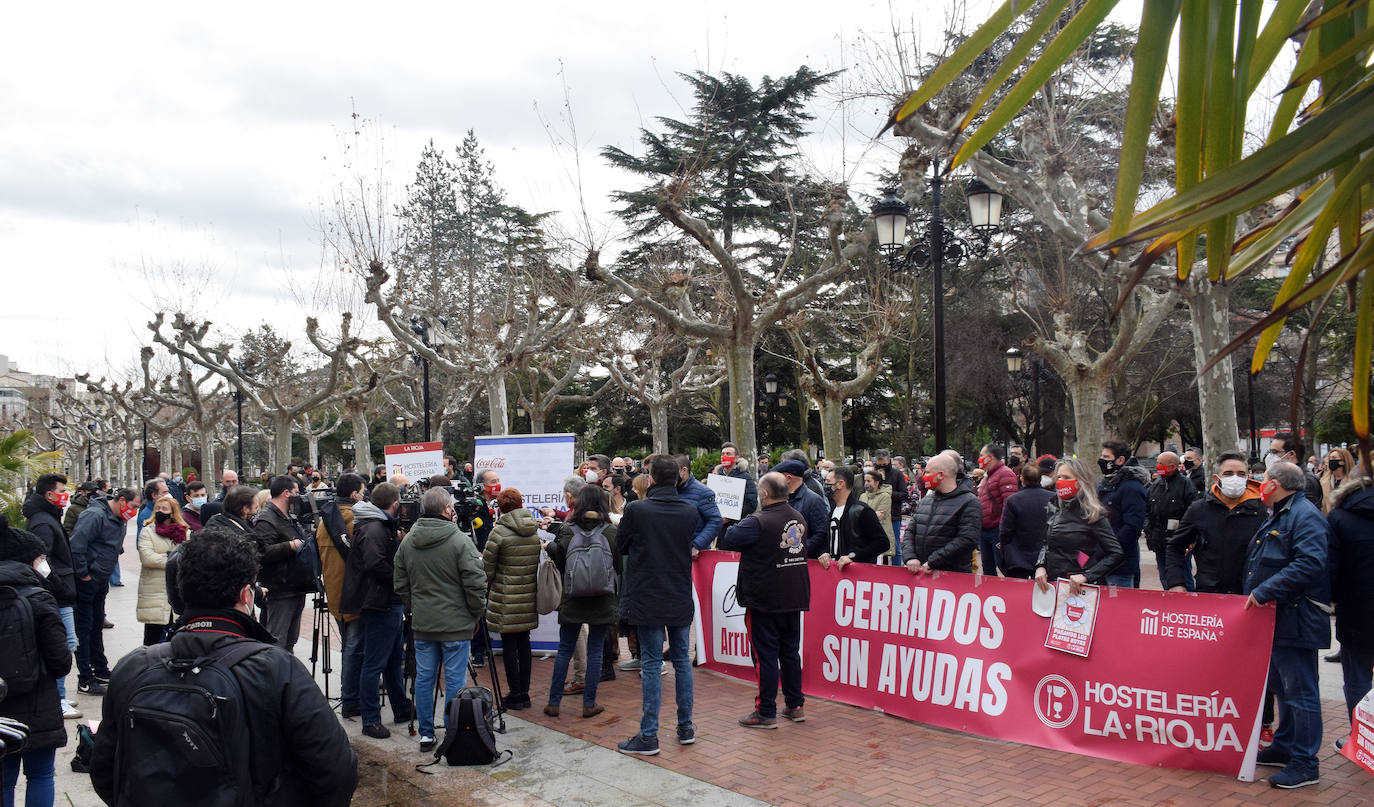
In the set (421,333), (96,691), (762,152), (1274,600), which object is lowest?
(96,691)

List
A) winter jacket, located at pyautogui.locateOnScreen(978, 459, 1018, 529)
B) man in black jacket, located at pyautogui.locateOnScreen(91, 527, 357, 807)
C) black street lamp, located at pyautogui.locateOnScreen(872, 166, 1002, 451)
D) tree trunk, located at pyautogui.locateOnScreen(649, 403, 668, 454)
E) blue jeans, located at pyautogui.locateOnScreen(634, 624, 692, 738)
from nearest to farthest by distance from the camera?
man in black jacket, located at pyautogui.locateOnScreen(91, 527, 357, 807), blue jeans, located at pyautogui.locateOnScreen(634, 624, 692, 738), winter jacket, located at pyautogui.locateOnScreen(978, 459, 1018, 529), black street lamp, located at pyautogui.locateOnScreen(872, 166, 1002, 451), tree trunk, located at pyautogui.locateOnScreen(649, 403, 668, 454)

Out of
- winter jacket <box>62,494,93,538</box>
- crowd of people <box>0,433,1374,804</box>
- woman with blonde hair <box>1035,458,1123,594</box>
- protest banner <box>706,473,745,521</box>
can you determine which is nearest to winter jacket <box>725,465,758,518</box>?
protest banner <box>706,473,745,521</box>

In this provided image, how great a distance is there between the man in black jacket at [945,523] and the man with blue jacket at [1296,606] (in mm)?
1897

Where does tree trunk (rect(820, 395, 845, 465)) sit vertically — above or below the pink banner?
above

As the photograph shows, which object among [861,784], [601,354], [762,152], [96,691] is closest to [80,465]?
[601,354]

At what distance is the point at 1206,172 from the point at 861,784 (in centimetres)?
A: 506

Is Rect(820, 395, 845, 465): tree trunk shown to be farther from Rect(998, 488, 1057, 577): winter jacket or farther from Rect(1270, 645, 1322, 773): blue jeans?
Rect(1270, 645, 1322, 773): blue jeans

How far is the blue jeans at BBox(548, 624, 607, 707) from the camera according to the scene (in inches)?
285

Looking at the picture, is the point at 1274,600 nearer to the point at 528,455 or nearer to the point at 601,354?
the point at 528,455

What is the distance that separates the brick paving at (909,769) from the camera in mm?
5355

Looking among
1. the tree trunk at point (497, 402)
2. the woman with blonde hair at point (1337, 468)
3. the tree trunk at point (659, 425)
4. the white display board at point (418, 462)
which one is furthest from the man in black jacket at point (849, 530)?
the tree trunk at point (659, 425)

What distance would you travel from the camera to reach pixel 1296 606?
18.0ft

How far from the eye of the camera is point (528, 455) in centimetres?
1022

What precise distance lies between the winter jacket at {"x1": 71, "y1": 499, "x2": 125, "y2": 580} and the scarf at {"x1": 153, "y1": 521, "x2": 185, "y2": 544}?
384 mm
